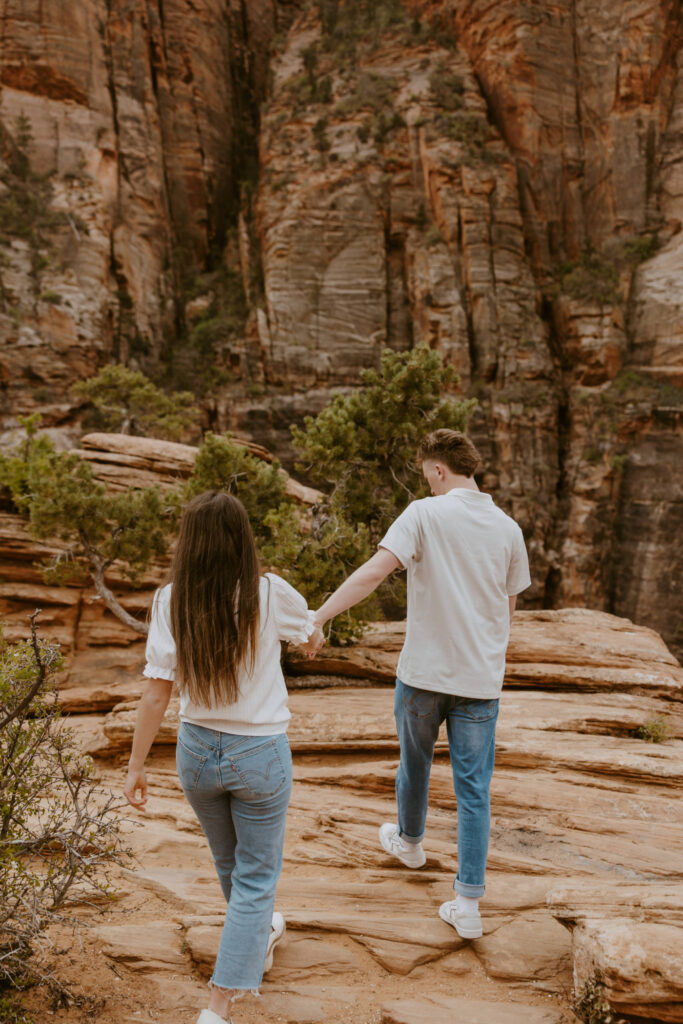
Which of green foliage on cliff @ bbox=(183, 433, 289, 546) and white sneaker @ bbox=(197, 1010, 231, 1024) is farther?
green foliage on cliff @ bbox=(183, 433, 289, 546)

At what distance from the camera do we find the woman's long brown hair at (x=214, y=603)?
229 centimetres

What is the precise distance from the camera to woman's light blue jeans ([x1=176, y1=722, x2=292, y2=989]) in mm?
2309

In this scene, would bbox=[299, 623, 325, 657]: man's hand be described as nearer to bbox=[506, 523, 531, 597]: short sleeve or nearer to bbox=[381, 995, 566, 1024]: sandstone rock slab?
bbox=[506, 523, 531, 597]: short sleeve

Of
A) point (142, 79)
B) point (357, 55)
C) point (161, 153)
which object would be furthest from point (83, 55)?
point (357, 55)

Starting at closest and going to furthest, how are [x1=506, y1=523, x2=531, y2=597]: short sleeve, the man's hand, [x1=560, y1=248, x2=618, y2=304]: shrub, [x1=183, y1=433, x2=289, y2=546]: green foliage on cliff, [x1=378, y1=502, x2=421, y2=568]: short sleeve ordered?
1. the man's hand
2. [x1=378, y1=502, x2=421, y2=568]: short sleeve
3. [x1=506, y1=523, x2=531, y2=597]: short sleeve
4. [x1=183, y1=433, x2=289, y2=546]: green foliage on cliff
5. [x1=560, y1=248, x2=618, y2=304]: shrub

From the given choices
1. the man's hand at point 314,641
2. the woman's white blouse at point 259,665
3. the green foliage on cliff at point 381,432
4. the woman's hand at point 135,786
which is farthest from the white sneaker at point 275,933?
the green foliage on cliff at point 381,432

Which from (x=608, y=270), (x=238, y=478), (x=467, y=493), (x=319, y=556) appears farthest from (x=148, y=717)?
(x=608, y=270)

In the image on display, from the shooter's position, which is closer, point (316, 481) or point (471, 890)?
point (471, 890)

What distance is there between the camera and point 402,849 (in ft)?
11.9

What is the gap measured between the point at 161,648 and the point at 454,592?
129cm

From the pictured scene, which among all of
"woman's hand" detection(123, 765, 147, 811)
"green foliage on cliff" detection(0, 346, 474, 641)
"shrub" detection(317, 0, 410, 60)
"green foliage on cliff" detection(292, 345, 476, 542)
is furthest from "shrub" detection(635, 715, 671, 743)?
"shrub" detection(317, 0, 410, 60)

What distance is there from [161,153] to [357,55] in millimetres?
11825

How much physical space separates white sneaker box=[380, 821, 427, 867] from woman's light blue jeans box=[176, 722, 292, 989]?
4.40 ft

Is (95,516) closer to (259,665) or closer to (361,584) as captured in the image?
(361,584)
